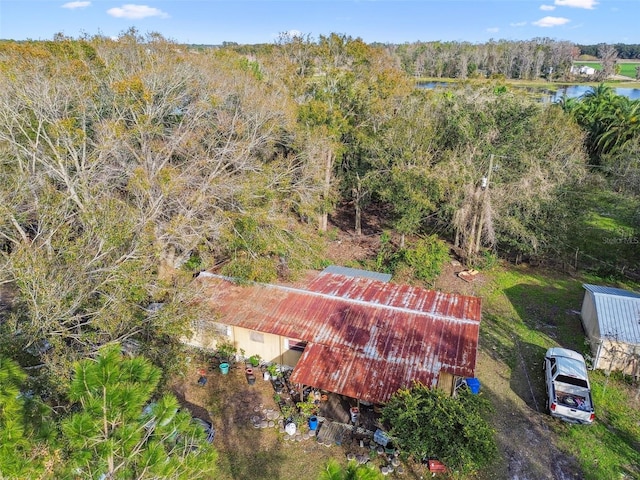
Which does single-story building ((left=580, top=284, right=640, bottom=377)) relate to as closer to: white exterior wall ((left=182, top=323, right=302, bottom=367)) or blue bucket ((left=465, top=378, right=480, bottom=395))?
blue bucket ((left=465, top=378, right=480, bottom=395))

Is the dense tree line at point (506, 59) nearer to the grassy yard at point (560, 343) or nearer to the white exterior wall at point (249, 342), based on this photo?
the grassy yard at point (560, 343)

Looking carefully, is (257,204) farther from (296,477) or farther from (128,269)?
(296,477)

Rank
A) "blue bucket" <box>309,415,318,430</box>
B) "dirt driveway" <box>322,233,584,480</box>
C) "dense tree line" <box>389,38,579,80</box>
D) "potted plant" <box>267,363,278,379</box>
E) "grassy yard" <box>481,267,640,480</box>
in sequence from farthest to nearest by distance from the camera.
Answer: "dense tree line" <box>389,38,579,80</box>
"potted plant" <box>267,363,278,379</box>
"blue bucket" <box>309,415,318,430</box>
"grassy yard" <box>481,267,640,480</box>
"dirt driveway" <box>322,233,584,480</box>

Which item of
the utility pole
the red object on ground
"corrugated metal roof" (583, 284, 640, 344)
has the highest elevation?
the utility pole

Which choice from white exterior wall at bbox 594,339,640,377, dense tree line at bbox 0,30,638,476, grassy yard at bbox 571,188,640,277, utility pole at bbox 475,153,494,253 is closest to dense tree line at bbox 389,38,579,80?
dense tree line at bbox 0,30,638,476

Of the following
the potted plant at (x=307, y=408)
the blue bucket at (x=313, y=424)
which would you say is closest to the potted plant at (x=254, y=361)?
the potted plant at (x=307, y=408)

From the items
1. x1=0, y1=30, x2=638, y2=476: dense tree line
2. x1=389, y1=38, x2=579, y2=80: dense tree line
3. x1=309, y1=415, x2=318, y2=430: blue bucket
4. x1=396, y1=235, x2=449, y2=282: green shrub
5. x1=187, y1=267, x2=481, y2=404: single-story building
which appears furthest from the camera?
x1=389, y1=38, x2=579, y2=80: dense tree line
